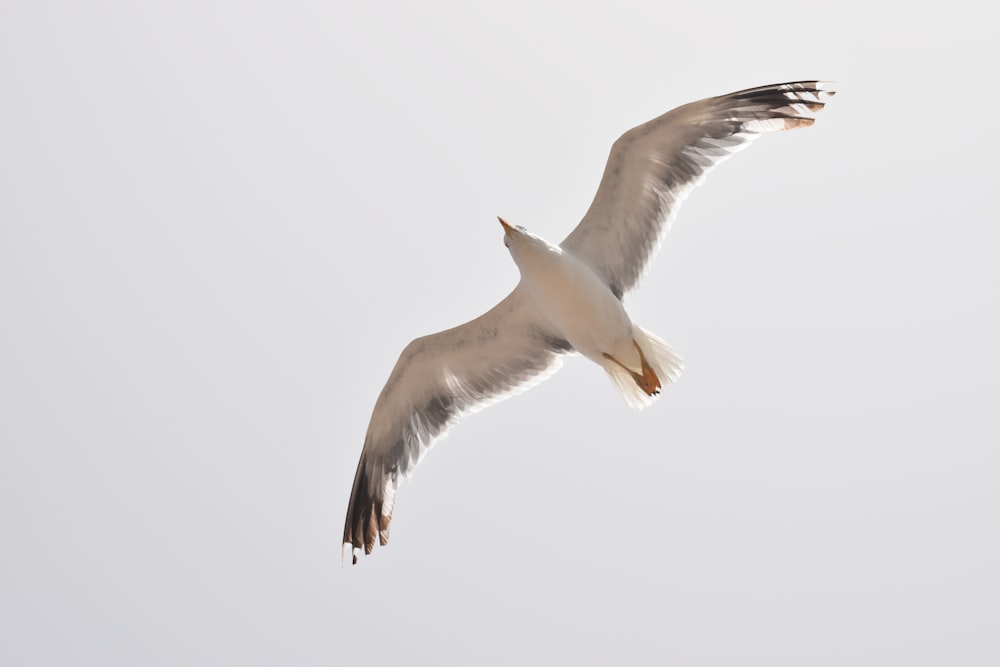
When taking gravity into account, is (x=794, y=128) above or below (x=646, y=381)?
above

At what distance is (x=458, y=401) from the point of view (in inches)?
484

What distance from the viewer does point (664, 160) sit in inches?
441

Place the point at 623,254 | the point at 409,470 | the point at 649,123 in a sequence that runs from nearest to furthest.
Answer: the point at 649,123 < the point at 623,254 < the point at 409,470

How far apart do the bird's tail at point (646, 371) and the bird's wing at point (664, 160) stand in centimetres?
61

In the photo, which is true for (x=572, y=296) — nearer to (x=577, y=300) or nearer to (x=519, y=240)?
(x=577, y=300)

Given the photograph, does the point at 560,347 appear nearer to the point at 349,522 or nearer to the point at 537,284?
the point at 537,284

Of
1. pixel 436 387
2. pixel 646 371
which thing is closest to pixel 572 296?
pixel 646 371

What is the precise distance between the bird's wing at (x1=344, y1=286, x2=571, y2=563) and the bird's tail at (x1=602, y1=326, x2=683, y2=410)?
63 centimetres

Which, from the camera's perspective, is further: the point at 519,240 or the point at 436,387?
the point at 436,387

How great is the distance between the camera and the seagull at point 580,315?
1103 centimetres

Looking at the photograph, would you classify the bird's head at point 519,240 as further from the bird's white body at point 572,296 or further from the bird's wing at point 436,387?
the bird's wing at point 436,387

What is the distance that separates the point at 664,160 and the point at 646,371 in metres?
1.83

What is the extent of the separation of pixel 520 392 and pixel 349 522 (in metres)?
2.11

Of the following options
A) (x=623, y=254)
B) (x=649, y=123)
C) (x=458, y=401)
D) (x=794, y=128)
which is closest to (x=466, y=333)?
(x=458, y=401)
